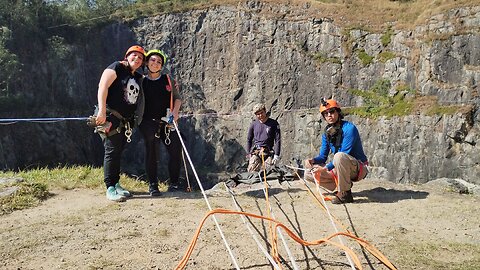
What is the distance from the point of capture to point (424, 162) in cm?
1966

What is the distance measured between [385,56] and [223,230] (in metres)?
21.5

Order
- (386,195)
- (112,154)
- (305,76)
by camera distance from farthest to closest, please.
A: (305,76) → (386,195) → (112,154)

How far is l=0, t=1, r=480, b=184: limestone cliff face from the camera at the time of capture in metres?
19.9

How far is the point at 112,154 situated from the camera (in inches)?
201

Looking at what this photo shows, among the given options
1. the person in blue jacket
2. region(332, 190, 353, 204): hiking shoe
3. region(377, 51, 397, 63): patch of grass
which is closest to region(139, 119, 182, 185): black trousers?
the person in blue jacket

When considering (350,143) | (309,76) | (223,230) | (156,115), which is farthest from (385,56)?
(223,230)

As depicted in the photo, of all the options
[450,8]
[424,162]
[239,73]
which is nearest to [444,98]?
[424,162]

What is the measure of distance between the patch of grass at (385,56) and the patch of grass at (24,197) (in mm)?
21084

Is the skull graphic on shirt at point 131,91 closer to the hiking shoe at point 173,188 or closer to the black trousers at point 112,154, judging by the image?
the black trousers at point 112,154

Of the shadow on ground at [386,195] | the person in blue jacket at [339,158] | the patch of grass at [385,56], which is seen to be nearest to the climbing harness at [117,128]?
the person in blue jacket at [339,158]

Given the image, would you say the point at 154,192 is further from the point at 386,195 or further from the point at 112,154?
the point at 386,195

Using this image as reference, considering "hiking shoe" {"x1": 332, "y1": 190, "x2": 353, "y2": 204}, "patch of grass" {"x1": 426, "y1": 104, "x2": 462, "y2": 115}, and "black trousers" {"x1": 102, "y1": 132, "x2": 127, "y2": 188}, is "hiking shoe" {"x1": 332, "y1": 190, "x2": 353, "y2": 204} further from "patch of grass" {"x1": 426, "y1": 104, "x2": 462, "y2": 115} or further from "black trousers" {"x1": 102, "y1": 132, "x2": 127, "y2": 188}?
"patch of grass" {"x1": 426, "y1": 104, "x2": 462, "y2": 115}

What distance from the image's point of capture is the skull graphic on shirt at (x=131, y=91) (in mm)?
5008

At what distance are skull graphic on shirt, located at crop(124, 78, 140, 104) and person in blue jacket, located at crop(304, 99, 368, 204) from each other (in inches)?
86.5
